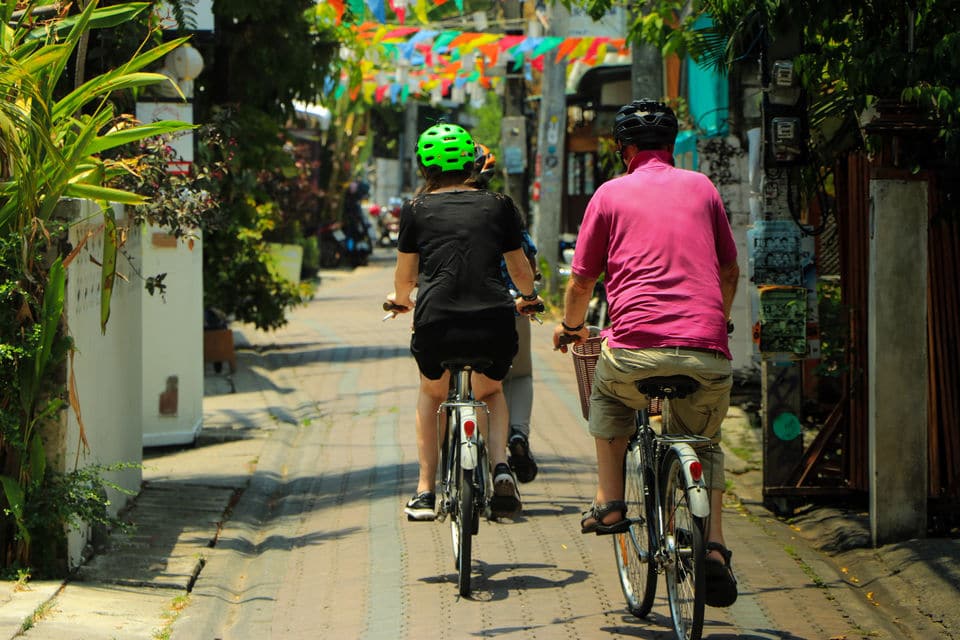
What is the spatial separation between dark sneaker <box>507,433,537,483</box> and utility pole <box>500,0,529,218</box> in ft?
56.7

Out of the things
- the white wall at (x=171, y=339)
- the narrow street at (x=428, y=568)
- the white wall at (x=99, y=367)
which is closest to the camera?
the narrow street at (x=428, y=568)

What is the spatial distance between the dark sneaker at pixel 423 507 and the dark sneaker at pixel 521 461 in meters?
1.37

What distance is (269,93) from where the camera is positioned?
1606cm

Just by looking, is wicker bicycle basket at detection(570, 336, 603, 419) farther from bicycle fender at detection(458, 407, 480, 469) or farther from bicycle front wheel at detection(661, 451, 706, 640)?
bicycle front wheel at detection(661, 451, 706, 640)

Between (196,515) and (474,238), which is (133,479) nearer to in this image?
(196,515)

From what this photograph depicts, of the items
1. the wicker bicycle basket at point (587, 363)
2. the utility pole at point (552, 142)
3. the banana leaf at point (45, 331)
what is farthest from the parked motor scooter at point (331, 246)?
the wicker bicycle basket at point (587, 363)

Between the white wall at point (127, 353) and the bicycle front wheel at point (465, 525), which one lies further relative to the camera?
the white wall at point (127, 353)

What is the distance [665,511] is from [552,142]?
18.2 meters

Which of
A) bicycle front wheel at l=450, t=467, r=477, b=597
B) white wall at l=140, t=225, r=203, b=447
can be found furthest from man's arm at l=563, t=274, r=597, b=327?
white wall at l=140, t=225, r=203, b=447

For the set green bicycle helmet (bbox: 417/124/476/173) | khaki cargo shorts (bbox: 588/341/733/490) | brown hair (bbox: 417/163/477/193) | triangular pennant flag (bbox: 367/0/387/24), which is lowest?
khaki cargo shorts (bbox: 588/341/733/490)

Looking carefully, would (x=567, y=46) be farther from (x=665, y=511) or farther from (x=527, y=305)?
(x=665, y=511)

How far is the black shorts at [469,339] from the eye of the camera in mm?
6043

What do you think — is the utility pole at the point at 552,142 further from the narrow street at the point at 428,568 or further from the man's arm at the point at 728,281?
the man's arm at the point at 728,281

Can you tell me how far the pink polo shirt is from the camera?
5.03 meters
